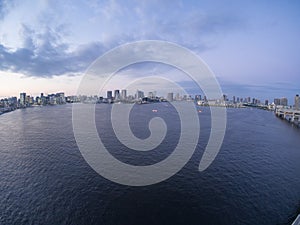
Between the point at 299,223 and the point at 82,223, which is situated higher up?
the point at 299,223

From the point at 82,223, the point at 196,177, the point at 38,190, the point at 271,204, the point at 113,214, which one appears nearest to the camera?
the point at 82,223

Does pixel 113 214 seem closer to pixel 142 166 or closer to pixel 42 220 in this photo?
pixel 42 220

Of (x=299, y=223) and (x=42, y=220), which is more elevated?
(x=299, y=223)

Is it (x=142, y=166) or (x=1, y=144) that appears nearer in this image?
(x=142, y=166)

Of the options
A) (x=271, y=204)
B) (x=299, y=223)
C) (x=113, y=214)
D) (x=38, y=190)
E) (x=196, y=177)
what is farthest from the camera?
(x=196, y=177)

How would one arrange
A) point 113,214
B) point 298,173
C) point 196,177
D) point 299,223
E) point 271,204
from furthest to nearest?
point 298,173 → point 196,177 → point 271,204 → point 113,214 → point 299,223

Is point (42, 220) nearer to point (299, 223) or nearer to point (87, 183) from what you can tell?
point (87, 183)

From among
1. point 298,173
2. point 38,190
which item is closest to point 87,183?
point 38,190

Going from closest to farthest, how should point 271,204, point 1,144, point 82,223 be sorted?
point 82,223, point 271,204, point 1,144

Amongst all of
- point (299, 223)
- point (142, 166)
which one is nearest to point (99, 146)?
point (142, 166)

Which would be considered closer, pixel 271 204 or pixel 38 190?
pixel 271 204
